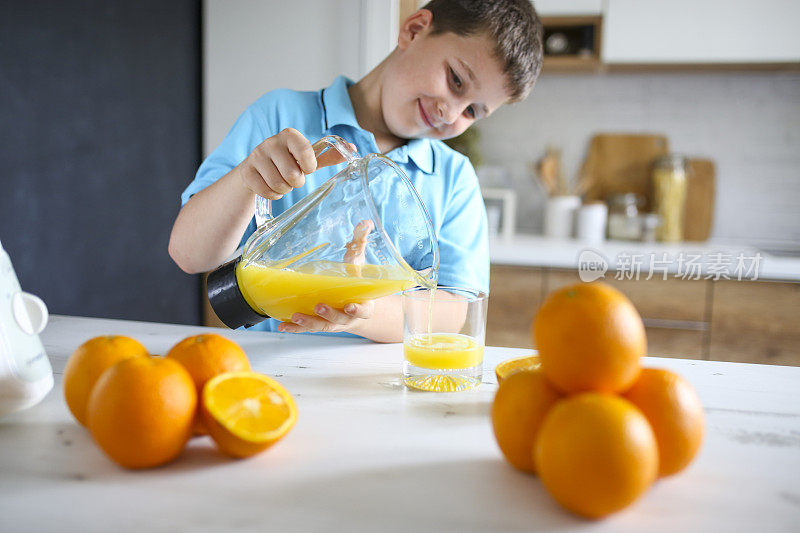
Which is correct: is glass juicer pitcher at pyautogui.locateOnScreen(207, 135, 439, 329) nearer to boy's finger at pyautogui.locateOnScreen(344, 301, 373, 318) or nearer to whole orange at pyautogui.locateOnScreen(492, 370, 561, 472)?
boy's finger at pyautogui.locateOnScreen(344, 301, 373, 318)

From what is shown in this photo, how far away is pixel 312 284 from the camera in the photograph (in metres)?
0.75

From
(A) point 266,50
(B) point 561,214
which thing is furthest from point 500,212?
(A) point 266,50

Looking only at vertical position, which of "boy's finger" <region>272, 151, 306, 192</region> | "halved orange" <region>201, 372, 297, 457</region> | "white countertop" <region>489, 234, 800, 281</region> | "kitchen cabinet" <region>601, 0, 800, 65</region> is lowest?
"white countertop" <region>489, 234, 800, 281</region>

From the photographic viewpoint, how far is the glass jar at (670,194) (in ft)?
8.59

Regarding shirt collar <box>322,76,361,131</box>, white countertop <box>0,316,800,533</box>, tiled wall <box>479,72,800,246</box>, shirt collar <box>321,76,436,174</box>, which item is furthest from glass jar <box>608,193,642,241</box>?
white countertop <box>0,316,800,533</box>

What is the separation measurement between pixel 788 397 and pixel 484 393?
389mm

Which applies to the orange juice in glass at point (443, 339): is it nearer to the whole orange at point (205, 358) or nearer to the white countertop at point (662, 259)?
the whole orange at point (205, 358)

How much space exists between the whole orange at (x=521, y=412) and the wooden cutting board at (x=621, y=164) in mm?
2460

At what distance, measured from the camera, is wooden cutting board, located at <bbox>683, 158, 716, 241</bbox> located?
272 centimetres

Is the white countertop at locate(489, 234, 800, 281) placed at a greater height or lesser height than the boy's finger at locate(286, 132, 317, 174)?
lesser

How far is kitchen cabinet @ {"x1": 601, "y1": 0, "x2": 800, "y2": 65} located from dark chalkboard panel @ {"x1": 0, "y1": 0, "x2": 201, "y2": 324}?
5.46ft

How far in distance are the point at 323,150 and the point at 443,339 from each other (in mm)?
294

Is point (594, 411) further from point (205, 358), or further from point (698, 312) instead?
point (698, 312)

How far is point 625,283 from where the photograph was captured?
2.32 metres
